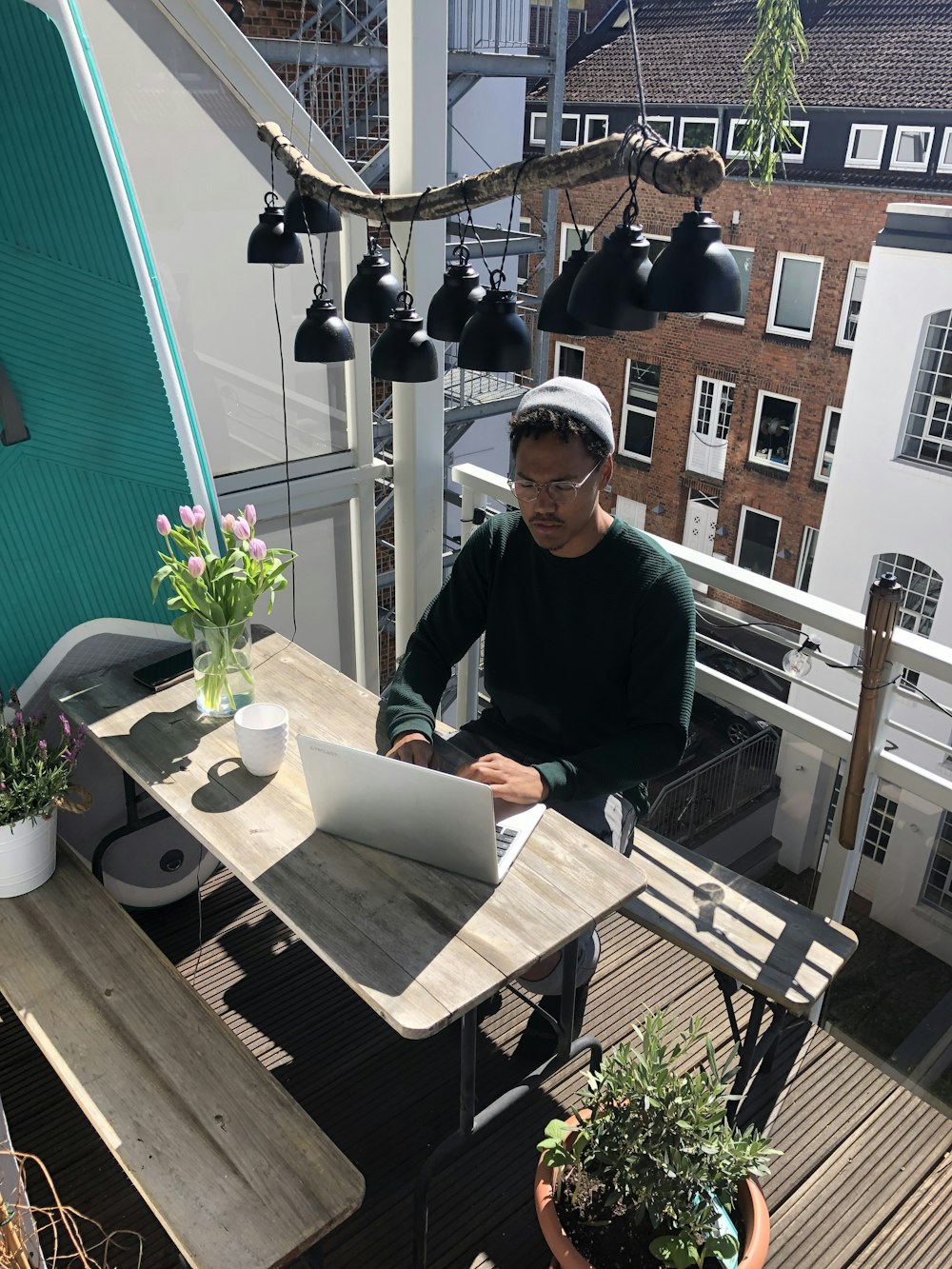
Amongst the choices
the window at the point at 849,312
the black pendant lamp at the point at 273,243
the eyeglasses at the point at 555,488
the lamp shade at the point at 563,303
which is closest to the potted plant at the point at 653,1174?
the eyeglasses at the point at 555,488

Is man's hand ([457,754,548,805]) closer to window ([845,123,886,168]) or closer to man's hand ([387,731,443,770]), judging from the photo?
man's hand ([387,731,443,770])

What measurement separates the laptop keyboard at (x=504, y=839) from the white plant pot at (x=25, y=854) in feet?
2.73

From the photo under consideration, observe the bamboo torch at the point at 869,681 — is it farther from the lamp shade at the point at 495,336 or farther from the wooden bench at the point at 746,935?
the lamp shade at the point at 495,336

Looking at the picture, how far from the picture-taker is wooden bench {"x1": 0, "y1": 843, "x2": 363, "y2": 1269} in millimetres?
1228

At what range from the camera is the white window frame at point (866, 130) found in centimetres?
237

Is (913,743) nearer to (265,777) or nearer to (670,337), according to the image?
(265,777)

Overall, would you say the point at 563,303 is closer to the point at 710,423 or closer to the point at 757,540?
the point at 710,423

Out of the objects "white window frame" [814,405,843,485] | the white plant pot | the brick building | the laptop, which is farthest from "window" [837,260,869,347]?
the white plant pot

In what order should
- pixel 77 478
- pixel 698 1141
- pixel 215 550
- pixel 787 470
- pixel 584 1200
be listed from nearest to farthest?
pixel 698 1141 < pixel 584 1200 < pixel 77 478 < pixel 215 550 < pixel 787 470

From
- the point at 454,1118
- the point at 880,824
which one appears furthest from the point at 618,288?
the point at 454,1118

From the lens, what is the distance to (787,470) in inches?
134

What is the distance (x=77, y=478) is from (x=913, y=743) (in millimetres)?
1691

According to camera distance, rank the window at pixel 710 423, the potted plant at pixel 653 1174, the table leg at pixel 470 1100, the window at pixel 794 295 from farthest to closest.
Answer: the window at pixel 710 423, the window at pixel 794 295, the table leg at pixel 470 1100, the potted plant at pixel 653 1174

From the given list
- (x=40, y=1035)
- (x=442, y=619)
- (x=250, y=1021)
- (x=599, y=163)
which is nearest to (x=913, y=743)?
(x=442, y=619)
